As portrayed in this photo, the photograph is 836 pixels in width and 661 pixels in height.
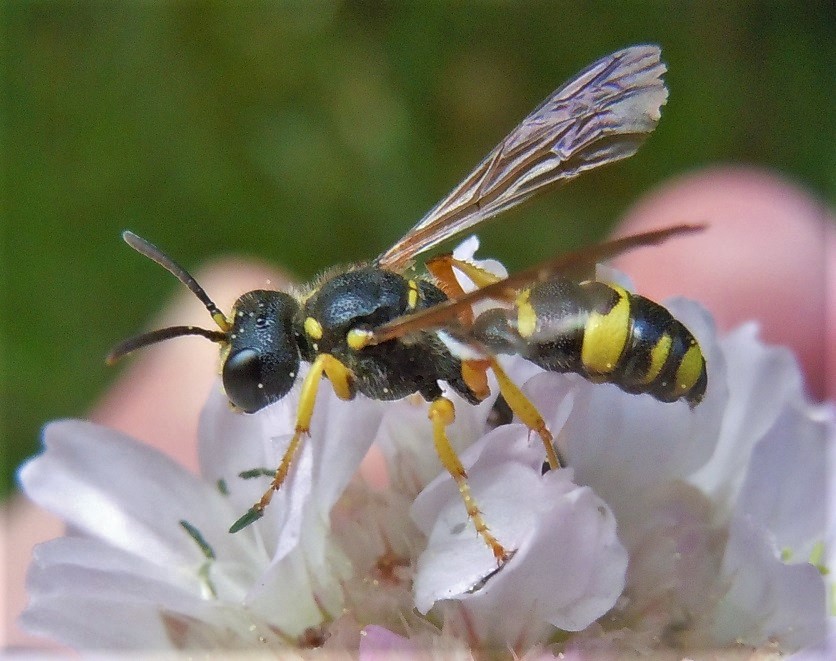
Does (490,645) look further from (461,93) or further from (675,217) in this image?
(461,93)

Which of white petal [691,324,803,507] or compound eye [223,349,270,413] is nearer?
compound eye [223,349,270,413]

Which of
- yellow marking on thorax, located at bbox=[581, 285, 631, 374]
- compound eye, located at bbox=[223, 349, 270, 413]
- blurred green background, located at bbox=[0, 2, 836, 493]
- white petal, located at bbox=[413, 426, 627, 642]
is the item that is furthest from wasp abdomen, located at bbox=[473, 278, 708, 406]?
blurred green background, located at bbox=[0, 2, 836, 493]

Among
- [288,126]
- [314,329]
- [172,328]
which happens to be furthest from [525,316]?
[288,126]

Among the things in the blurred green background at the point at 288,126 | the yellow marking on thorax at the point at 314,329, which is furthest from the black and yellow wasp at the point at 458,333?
the blurred green background at the point at 288,126

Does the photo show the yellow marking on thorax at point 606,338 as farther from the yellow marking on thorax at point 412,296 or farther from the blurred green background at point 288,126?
the blurred green background at point 288,126

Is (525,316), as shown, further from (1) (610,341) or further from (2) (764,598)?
(2) (764,598)

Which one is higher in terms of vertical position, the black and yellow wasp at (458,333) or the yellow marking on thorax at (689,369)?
the black and yellow wasp at (458,333)

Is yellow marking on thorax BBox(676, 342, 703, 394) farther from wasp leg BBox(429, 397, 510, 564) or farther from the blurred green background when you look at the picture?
the blurred green background
